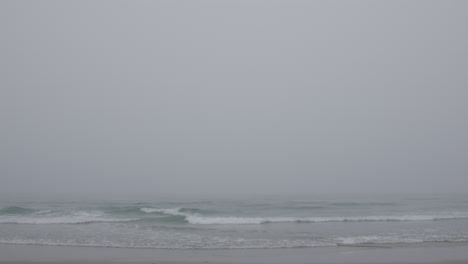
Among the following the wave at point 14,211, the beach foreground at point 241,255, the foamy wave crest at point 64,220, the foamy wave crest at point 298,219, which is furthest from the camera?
the wave at point 14,211

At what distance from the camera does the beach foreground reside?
1007cm

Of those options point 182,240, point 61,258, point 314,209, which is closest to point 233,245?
point 182,240

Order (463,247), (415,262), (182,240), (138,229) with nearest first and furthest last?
(415,262), (463,247), (182,240), (138,229)

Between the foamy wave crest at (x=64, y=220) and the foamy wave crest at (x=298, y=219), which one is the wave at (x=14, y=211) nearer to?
the foamy wave crest at (x=64, y=220)

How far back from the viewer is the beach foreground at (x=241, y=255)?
10070mm

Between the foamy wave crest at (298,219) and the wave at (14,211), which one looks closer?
the foamy wave crest at (298,219)

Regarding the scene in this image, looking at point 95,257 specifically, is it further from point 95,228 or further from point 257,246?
point 95,228

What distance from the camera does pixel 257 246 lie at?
1278 centimetres

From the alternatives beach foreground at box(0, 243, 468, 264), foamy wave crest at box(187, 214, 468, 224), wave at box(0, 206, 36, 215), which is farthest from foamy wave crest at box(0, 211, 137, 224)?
beach foreground at box(0, 243, 468, 264)

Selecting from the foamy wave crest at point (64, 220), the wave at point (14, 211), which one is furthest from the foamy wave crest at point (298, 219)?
the wave at point (14, 211)

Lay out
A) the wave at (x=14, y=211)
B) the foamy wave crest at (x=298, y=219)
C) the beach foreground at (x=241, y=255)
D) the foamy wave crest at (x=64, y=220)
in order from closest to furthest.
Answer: the beach foreground at (x=241, y=255), the foamy wave crest at (x=64, y=220), the foamy wave crest at (x=298, y=219), the wave at (x=14, y=211)

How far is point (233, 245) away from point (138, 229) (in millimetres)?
6673

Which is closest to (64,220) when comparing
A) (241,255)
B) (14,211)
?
(14,211)

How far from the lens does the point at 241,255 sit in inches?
431
